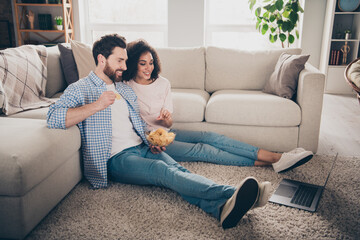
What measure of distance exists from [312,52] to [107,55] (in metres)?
4.29

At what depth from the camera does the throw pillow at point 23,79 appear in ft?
7.07

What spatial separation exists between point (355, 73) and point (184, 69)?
1425mm

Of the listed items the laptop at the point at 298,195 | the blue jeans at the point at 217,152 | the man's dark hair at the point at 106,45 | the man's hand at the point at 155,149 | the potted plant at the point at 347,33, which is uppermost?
the potted plant at the point at 347,33

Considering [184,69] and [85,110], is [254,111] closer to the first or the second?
[184,69]

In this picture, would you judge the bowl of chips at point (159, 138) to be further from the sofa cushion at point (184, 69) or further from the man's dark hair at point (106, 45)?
the sofa cushion at point (184, 69)

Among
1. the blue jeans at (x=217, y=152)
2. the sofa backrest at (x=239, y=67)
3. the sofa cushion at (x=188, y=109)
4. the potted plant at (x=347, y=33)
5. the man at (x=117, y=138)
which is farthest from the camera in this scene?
the potted plant at (x=347, y=33)

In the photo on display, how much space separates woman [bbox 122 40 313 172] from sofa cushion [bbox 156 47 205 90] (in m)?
0.85

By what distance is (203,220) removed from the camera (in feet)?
5.24

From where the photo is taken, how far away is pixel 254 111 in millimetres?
2479

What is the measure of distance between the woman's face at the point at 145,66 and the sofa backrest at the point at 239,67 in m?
1.07

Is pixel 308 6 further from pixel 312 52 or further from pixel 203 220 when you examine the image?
pixel 203 220

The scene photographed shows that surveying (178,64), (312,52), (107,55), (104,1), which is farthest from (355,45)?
(107,55)

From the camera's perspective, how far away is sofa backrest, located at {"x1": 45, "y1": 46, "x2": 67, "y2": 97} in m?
2.64

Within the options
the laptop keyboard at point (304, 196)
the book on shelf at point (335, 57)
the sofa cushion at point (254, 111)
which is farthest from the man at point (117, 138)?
the book on shelf at point (335, 57)
